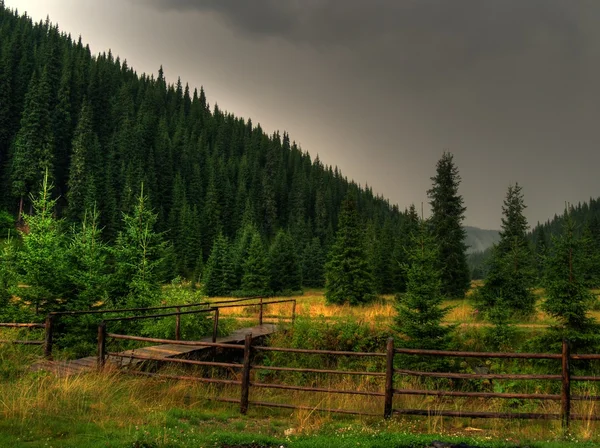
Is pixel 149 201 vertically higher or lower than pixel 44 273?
higher

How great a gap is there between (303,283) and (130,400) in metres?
64.0

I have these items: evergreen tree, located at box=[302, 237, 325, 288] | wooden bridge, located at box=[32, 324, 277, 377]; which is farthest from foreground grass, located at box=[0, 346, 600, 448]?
evergreen tree, located at box=[302, 237, 325, 288]

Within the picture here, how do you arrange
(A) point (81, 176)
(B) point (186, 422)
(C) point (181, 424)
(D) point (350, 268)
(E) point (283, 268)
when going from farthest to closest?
(A) point (81, 176) → (E) point (283, 268) → (D) point (350, 268) → (B) point (186, 422) → (C) point (181, 424)

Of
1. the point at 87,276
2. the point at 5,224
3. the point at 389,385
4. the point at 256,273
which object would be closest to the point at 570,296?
the point at 389,385

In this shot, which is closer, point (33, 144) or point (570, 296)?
point (570, 296)

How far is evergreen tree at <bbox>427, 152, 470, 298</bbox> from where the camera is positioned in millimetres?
35812

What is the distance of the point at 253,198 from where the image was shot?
11788 cm

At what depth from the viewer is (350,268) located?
Result: 33250 millimetres

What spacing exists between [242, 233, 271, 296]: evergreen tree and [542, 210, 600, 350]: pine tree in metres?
42.1

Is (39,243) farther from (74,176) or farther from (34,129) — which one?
(34,129)

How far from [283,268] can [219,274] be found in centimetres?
989

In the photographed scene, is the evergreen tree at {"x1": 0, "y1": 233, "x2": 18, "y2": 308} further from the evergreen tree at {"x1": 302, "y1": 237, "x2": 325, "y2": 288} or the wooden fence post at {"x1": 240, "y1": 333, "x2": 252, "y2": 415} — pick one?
the evergreen tree at {"x1": 302, "y1": 237, "x2": 325, "y2": 288}

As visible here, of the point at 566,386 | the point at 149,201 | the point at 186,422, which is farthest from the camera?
the point at 149,201

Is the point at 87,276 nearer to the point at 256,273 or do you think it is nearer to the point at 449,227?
the point at 449,227
